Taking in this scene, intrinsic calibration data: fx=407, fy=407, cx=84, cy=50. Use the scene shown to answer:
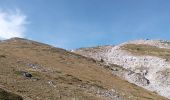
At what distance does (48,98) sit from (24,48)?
6638cm

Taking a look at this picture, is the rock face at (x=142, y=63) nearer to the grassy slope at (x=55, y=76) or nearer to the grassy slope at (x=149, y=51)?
the grassy slope at (x=149, y=51)

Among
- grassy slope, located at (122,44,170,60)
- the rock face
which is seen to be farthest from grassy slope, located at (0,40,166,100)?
grassy slope, located at (122,44,170,60)

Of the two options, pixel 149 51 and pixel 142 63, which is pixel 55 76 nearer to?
pixel 142 63

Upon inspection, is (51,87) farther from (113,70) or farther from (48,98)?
(113,70)

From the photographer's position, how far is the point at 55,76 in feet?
261

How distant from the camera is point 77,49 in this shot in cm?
16862

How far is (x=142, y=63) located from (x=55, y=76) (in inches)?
2672

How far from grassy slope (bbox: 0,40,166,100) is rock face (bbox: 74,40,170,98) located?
1068 centimetres

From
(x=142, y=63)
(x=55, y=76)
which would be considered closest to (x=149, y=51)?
(x=142, y=63)

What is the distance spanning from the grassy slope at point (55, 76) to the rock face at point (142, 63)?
10.7 metres

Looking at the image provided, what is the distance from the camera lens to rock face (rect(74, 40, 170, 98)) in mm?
119125

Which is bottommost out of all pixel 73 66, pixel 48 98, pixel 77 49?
pixel 48 98

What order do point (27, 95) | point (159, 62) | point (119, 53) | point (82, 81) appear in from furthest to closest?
1. point (119, 53)
2. point (159, 62)
3. point (82, 81)
4. point (27, 95)

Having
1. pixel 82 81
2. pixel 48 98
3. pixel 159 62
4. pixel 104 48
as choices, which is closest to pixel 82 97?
pixel 48 98
